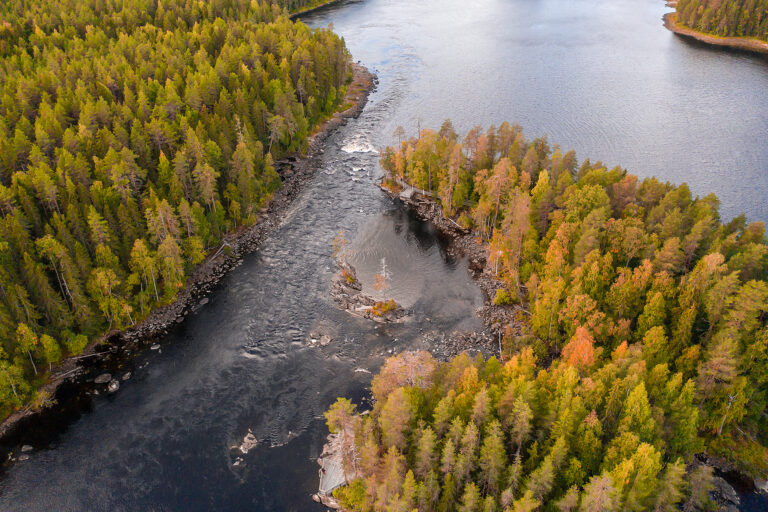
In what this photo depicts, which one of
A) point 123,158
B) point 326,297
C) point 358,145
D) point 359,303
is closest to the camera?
point 359,303

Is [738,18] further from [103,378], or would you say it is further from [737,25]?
[103,378]

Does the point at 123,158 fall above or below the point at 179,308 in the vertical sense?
above

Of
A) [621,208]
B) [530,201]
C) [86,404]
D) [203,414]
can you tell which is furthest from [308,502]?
[621,208]

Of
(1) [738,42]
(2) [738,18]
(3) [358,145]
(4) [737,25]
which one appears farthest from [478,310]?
(2) [738,18]

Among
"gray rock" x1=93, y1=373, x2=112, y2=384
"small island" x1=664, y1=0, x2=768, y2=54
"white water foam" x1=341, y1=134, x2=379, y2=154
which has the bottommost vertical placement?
"gray rock" x1=93, y1=373, x2=112, y2=384

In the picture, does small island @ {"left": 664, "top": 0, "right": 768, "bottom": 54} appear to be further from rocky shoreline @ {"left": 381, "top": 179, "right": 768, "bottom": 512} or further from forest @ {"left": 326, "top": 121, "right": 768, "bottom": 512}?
rocky shoreline @ {"left": 381, "top": 179, "right": 768, "bottom": 512}

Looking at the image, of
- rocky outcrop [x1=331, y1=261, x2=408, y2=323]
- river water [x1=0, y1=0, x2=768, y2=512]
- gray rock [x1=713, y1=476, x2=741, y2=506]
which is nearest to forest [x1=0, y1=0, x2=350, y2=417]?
river water [x1=0, y1=0, x2=768, y2=512]

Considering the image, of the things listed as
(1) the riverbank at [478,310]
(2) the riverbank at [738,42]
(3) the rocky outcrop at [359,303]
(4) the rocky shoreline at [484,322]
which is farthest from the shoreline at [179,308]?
(2) the riverbank at [738,42]
